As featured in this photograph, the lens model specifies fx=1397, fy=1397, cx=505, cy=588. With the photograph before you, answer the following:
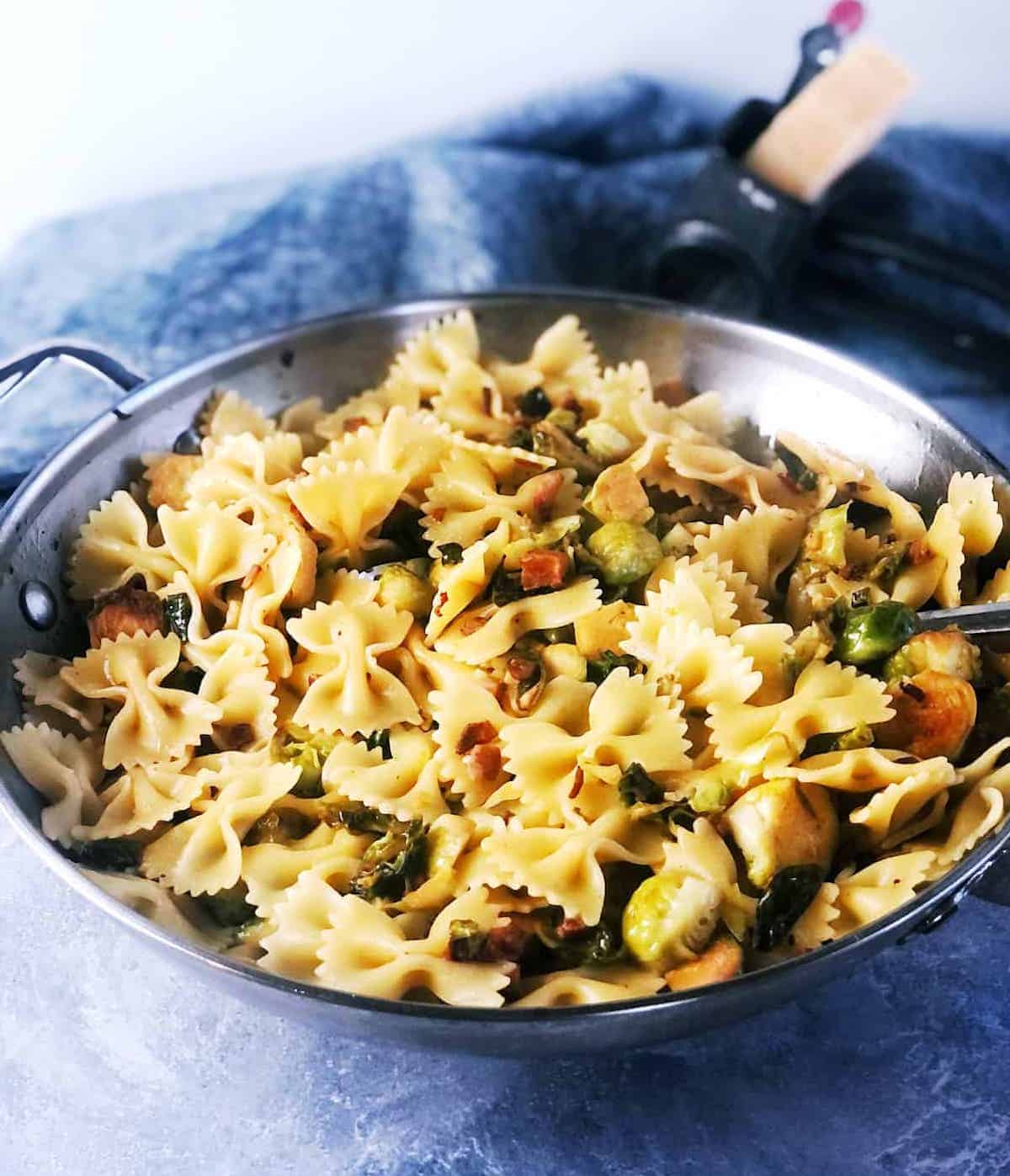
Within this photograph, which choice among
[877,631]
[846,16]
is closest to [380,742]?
[877,631]

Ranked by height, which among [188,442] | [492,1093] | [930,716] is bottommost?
[492,1093]

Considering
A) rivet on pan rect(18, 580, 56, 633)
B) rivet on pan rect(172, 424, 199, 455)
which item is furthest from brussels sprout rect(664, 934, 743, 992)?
rivet on pan rect(172, 424, 199, 455)

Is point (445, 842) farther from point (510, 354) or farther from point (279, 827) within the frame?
point (510, 354)

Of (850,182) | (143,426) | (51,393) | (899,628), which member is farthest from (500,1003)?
(850,182)

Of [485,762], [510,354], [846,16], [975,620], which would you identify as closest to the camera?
[485,762]

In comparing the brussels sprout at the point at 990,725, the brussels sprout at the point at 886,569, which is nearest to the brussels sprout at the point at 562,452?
the brussels sprout at the point at 886,569

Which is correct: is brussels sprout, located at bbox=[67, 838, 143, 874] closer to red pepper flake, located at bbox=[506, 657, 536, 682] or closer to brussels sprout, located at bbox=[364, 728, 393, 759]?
brussels sprout, located at bbox=[364, 728, 393, 759]

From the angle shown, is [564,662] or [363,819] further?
[564,662]
